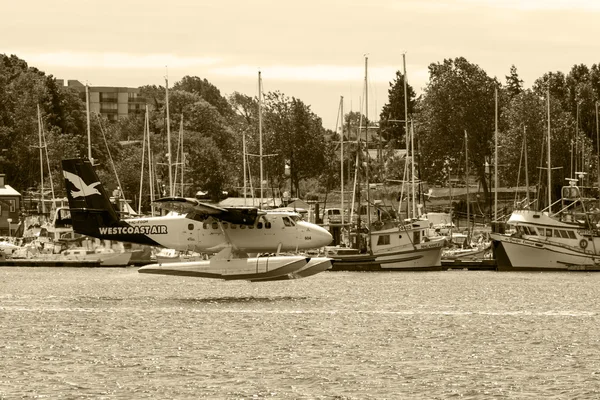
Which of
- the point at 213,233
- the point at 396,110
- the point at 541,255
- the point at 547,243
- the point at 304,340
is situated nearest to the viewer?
the point at 304,340

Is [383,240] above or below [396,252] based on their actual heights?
above

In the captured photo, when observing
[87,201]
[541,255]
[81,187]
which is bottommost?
[541,255]

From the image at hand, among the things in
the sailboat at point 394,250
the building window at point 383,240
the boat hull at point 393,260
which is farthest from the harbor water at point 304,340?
the building window at point 383,240

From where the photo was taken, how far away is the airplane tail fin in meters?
69.9

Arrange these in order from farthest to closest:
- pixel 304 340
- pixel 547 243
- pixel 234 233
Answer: pixel 547 243 → pixel 234 233 → pixel 304 340

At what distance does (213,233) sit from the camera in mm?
65562

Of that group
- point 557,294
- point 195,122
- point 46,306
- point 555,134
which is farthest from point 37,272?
point 195,122

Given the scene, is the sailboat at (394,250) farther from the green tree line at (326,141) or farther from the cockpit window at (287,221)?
the green tree line at (326,141)

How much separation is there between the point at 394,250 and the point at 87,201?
73.9 ft

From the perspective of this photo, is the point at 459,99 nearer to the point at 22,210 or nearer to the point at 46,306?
the point at 22,210

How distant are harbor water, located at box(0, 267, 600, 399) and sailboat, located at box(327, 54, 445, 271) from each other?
3750mm

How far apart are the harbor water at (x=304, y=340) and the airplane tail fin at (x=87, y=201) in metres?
3.54

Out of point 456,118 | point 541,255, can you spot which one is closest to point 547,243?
point 541,255

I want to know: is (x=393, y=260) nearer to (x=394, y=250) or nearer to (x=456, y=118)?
(x=394, y=250)
